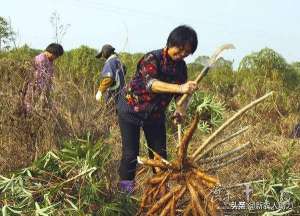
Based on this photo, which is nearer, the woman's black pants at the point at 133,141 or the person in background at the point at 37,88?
the woman's black pants at the point at 133,141

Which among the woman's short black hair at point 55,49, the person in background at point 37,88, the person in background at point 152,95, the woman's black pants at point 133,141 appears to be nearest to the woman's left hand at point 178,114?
the person in background at point 152,95

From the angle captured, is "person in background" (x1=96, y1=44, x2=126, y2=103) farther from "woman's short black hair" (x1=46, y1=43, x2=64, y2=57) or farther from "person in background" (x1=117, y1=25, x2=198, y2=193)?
"person in background" (x1=117, y1=25, x2=198, y2=193)

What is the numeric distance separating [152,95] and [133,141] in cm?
34

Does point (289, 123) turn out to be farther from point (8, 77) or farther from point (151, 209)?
point (151, 209)

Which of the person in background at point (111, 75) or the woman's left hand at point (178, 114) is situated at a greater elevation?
the woman's left hand at point (178, 114)

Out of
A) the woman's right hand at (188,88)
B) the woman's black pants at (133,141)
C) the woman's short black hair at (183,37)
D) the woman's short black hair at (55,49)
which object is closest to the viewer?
the woman's right hand at (188,88)

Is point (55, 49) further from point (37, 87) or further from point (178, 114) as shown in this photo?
point (178, 114)

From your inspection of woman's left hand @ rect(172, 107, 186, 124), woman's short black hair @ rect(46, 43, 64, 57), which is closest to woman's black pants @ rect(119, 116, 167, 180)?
woman's left hand @ rect(172, 107, 186, 124)

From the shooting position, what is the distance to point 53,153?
136 inches

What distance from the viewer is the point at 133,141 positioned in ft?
11.6

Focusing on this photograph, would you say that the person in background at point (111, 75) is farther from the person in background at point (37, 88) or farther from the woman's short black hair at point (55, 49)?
the person in background at point (37, 88)

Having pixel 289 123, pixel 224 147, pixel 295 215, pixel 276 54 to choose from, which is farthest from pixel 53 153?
pixel 276 54

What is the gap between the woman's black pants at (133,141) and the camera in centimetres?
346

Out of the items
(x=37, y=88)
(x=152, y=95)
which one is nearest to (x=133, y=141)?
(x=152, y=95)
